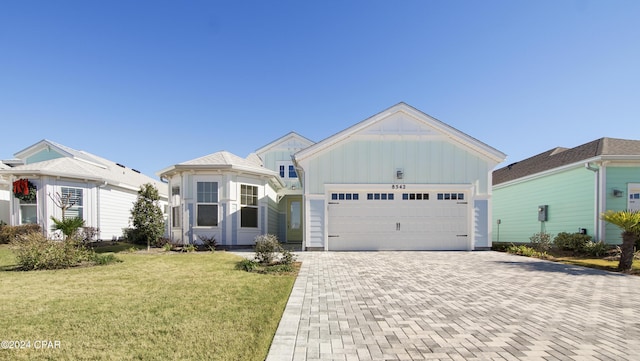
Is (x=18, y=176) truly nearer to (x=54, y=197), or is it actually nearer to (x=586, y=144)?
(x=54, y=197)

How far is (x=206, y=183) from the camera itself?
13.6m

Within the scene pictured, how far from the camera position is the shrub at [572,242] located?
1194 centimetres

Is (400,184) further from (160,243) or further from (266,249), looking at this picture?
(160,243)

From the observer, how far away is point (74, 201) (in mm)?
15344

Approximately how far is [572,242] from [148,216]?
1810 cm

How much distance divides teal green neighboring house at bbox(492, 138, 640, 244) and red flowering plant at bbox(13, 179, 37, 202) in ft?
82.7

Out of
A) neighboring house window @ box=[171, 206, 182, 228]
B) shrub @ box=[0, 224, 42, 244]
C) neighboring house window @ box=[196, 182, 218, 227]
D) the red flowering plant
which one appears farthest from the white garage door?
the red flowering plant

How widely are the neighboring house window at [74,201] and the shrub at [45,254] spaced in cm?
691

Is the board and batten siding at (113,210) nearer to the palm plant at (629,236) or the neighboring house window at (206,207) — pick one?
the neighboring house window at (206,207)

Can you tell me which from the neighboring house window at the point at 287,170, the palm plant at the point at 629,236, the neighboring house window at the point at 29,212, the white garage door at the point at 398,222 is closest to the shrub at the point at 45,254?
the neighboring house window at the point at 29,212

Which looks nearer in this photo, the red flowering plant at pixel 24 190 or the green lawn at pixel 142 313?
the green lawn at pixel 142 313

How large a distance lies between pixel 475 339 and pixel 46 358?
4892mm

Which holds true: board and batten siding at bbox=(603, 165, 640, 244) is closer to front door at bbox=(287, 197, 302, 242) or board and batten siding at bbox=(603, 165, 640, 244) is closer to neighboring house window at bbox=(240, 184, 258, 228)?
neighboring house window at bbox=(240, 184, 258, 228)

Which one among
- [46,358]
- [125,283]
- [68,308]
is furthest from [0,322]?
[125,283]
